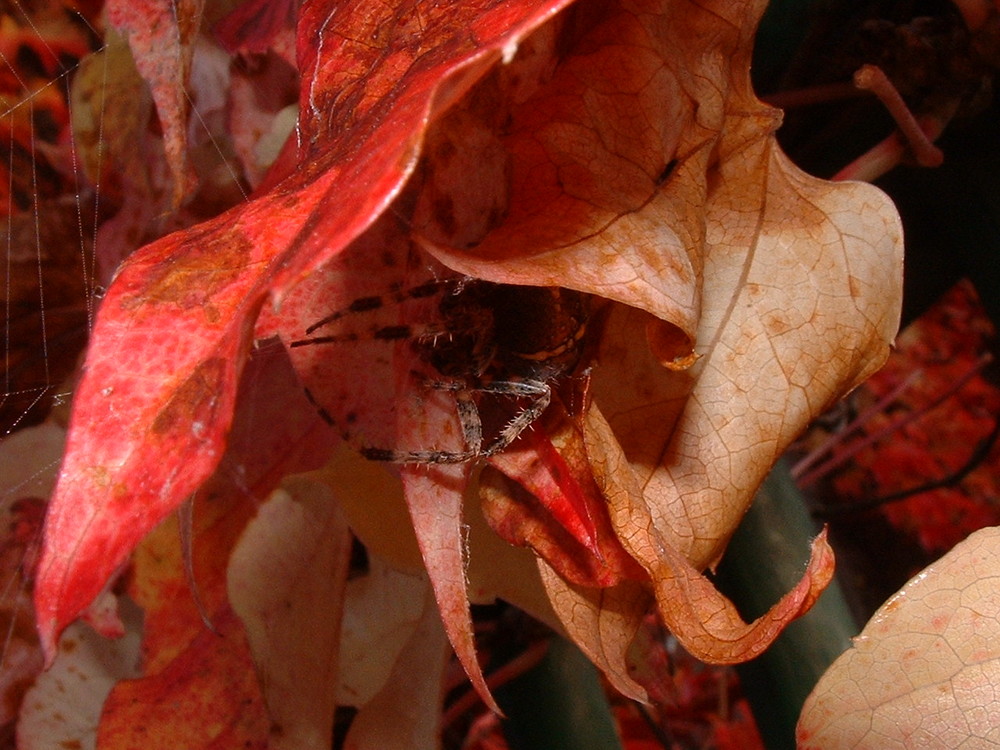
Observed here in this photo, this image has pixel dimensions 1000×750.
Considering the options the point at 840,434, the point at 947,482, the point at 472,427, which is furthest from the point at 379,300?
the point at 840,434

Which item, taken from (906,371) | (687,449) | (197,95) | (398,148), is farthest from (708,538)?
(906,371)

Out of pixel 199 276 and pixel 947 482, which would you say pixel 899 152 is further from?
pixel 947 482

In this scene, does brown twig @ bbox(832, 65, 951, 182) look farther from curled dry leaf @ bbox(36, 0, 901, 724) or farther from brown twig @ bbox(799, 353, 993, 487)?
brown twig @ bbox(799, 353, 993, 487)

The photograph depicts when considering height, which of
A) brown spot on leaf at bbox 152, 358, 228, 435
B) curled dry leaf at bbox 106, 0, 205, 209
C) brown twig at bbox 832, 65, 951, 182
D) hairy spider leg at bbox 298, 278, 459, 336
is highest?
curled dry leaf at bbox 106, 0, 205, 209

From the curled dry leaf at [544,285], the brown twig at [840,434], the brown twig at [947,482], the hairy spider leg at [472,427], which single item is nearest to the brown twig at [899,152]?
the curled dry leaf at [544,285]

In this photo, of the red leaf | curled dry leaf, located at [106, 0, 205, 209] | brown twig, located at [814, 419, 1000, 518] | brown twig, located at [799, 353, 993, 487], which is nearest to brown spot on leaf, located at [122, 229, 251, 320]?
the red leaf

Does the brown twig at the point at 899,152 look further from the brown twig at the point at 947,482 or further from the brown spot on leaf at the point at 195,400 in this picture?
the brown twig at the point at 947,482
